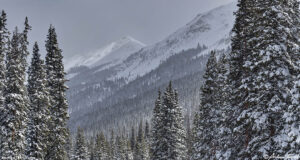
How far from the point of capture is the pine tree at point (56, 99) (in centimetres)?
2695

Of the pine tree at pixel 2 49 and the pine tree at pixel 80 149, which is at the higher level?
the pine tree at pixel 2 49

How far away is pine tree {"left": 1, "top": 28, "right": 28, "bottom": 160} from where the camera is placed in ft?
81.7

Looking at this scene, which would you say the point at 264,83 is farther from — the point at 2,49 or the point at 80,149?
the point at 80,149

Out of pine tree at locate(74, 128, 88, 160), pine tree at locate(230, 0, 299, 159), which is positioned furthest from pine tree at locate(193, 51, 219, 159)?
pine tree at locate(74, 128, 88, 160)

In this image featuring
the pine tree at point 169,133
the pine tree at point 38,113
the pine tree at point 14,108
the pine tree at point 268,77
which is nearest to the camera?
the pine tree at point 268,77

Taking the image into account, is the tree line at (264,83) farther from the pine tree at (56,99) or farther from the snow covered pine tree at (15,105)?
the snow covered pine tree at (15,105)

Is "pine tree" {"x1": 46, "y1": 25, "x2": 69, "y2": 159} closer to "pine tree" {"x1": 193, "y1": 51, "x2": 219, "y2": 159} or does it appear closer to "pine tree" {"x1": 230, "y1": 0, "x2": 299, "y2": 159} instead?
"pine tree" {"x1": 193, "y1": 51, "x2": 219, "y2": 159}

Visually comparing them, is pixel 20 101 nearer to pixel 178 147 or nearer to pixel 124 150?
pixel 178 147

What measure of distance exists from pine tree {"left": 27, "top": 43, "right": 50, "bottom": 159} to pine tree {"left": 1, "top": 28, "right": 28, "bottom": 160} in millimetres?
637

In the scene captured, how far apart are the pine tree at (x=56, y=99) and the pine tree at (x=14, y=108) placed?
8.11 feet

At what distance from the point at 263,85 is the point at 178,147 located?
22568 mm

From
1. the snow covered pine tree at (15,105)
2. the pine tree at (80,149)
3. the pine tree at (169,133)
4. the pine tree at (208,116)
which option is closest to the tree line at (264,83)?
the pine tree at (208,116)

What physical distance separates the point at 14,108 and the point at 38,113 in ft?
7.17

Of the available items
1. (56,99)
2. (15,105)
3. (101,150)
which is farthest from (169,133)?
(101,150)
